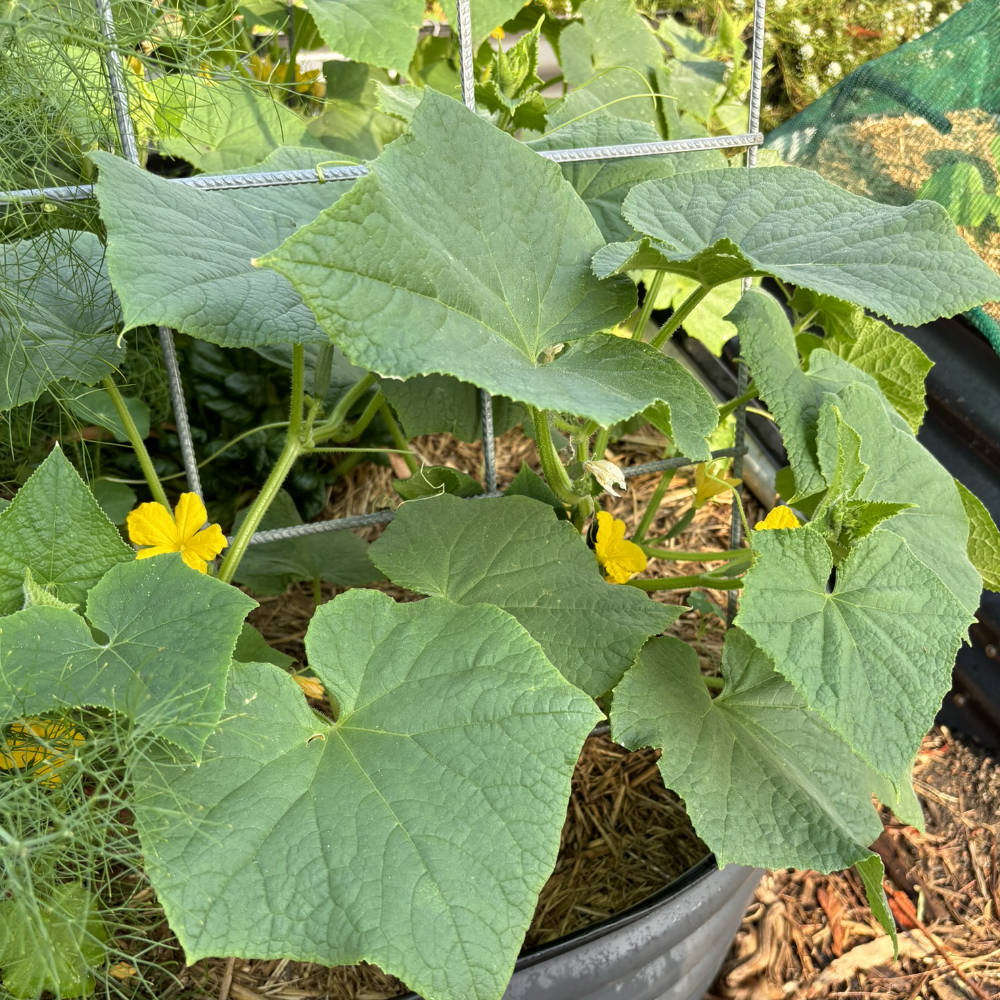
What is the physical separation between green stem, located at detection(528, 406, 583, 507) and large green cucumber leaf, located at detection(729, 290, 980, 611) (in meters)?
0.23

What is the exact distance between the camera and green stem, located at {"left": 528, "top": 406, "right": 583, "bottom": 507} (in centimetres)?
108

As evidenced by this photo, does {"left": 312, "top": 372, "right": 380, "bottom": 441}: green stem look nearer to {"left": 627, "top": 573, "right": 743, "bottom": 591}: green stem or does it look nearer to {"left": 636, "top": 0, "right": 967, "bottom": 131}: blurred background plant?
{"left": 627, "top": 573, "right": 743, "bottom": 591}: green stem

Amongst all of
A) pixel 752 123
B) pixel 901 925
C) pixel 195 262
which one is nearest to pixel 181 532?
pixel 195 262

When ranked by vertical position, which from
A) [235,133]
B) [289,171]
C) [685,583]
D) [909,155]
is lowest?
[685,583]

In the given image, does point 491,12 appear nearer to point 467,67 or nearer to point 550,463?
point 467,67

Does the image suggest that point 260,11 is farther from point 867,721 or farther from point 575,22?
point 867,721

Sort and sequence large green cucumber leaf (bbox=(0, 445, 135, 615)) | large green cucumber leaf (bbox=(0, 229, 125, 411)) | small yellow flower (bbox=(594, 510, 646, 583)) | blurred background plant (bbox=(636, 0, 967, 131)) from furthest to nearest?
1. blurred background plant (bbox=(636, 0, 967, 131))
2. small yellow flower (bbox=(594, 510, 646, 583))
3. large green cucumber leaf (bbox=(0, 229, 125, 411))
4. large green cucumber leaf (bbox=(0, 445, 135, 615))

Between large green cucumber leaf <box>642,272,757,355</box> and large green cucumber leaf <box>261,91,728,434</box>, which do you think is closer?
large green cucumber leaf <box>261,91,728,434</box>

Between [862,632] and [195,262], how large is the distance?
0.69 m

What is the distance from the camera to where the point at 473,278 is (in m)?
0.92

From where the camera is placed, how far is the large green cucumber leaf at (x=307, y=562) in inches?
56.1

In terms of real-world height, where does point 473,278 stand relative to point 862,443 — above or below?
above

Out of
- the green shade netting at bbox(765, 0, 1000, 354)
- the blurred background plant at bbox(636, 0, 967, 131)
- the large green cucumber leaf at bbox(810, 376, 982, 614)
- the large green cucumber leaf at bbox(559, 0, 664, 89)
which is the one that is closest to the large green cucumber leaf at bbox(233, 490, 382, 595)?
the large green cucumber leaf at bbox(810, 376, 982, 614)

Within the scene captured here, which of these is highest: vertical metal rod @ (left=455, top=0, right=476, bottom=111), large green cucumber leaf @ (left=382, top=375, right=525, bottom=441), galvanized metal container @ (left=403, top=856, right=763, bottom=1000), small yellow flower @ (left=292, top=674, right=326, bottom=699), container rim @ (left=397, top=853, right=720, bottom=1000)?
vertical metal rod @ (left=455, top=0, right=476, bottom=111)
